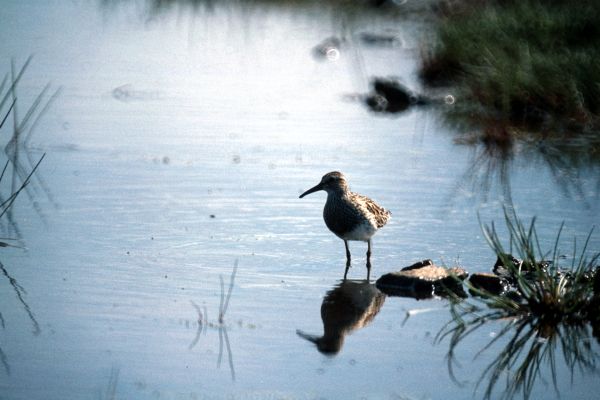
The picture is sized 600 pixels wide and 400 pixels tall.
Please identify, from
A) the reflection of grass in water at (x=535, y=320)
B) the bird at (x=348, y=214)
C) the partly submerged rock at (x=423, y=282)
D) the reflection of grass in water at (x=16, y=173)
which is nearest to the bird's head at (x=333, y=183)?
the bird at (x=348, y=214)

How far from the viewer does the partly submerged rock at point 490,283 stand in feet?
32.8

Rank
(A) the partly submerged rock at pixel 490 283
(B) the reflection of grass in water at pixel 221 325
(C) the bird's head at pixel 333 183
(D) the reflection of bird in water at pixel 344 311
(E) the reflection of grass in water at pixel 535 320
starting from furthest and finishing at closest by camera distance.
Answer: (C) the bird's head at pixel 333 183 → (A) the partly submerged rock at pixel 490 283 → (D) the reflection of bird in water at pixel 344 311 → (E) the reflection of grass in water at pixel 535 320 → (B) the reflection of grass in water at pixel 221 325

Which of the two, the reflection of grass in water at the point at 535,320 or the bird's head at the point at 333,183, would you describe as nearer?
the reflection of grass in water at the point at 535,320

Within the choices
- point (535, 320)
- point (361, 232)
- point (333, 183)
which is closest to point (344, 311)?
point (535, 320)

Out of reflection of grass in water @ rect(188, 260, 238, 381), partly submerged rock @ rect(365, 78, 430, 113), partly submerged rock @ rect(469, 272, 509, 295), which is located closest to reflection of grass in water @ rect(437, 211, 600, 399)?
partly submerged rock @ rect(469, 272, 509, 295)

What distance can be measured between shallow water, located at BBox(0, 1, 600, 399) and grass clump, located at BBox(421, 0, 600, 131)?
1.06m

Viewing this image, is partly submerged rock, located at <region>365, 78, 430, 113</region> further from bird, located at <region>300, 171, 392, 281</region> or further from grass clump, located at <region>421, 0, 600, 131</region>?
bird, located at <region>300, 171, 392, 281</region>

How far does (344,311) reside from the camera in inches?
377

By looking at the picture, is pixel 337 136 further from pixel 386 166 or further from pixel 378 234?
pixel 378 234

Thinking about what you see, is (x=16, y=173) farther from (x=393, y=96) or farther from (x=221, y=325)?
(x=393, y=96)

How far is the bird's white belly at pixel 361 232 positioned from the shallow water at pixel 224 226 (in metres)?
0.27

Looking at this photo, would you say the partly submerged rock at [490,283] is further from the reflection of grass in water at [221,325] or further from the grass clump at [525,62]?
the grass clump at [525,62]

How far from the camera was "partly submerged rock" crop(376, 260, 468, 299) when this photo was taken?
10.1 meters

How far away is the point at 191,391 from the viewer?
7543 millimetres
